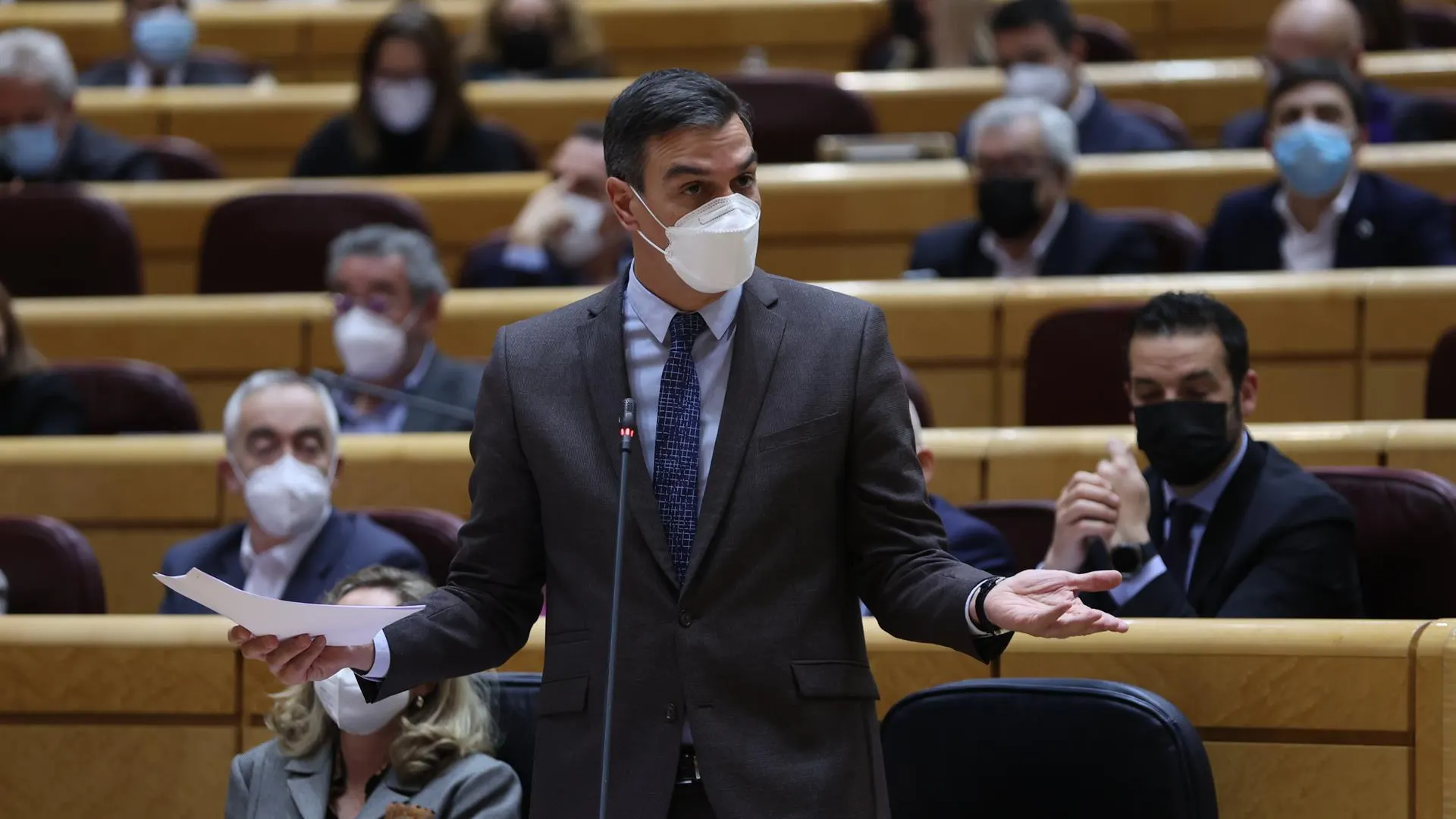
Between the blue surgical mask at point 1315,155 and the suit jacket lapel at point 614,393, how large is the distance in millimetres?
2240

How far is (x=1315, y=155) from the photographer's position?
338 centimetres

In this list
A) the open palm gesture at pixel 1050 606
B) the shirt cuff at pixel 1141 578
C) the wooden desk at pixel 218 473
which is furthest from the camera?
the wooden desk at pixel 218 473

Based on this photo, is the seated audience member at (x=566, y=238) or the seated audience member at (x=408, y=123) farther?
the seated audience member at (x=408, y=123)

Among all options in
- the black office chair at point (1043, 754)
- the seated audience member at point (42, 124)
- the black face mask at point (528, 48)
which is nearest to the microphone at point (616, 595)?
the black office chair at point (1043, 754)

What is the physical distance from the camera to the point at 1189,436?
7.25 ft

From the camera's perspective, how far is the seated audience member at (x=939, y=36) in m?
4.66

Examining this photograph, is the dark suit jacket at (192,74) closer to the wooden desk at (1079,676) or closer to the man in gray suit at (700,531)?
the wooden desk at (1079,676)

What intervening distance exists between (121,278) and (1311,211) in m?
2.23

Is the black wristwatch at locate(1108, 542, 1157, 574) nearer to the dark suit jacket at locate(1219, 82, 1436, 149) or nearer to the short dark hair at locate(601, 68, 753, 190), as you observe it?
the short dark hair at locate(601, 68, 753, 190)

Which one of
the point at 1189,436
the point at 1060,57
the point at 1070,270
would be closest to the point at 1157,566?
the point at 1189,436

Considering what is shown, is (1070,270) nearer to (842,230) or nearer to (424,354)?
(842,230)

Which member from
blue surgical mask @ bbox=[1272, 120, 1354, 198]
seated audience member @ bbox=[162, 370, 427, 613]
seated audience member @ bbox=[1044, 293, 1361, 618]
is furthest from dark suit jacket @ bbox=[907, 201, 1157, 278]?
seated audience member @ bbox=[162, 370, 427, 613]

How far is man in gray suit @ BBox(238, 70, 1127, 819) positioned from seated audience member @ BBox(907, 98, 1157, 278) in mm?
2088

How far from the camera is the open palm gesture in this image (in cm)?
122
